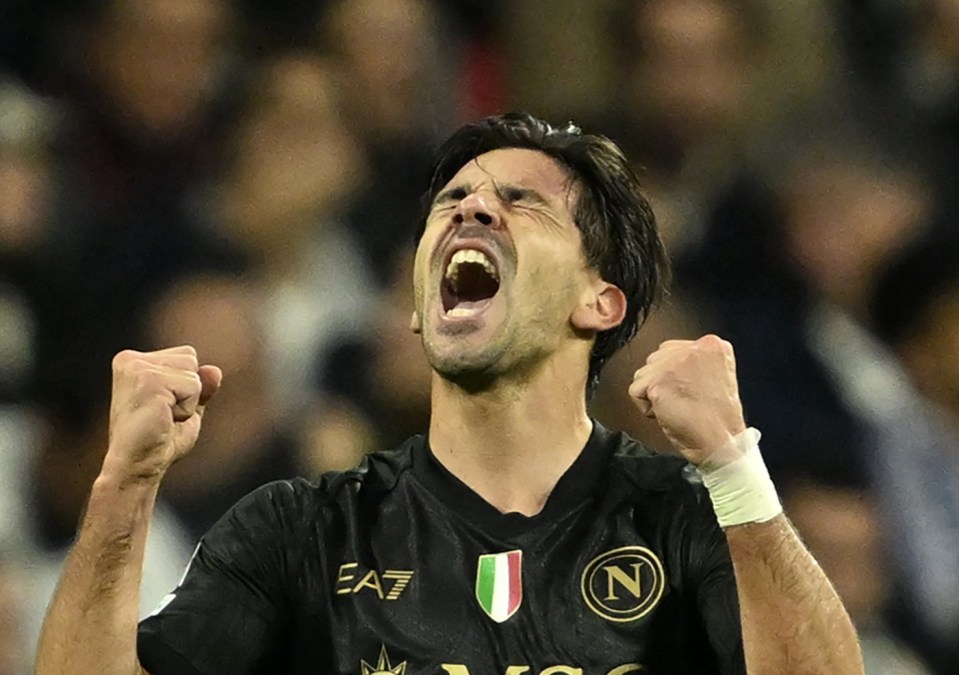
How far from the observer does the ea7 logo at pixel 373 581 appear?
1943 mm

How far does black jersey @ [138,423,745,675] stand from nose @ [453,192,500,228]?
1.26 ft

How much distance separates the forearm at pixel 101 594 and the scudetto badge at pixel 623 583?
1.92 feet

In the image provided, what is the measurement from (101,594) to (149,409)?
0.75 ft

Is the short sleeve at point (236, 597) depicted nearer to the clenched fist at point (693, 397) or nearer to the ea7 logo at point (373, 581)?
the ea7 logo at point (373, 581)

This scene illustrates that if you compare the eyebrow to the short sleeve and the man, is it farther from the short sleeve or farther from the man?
the short sleeve

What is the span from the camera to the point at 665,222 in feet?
10.0

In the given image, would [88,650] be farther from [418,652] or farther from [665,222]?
[665,222]

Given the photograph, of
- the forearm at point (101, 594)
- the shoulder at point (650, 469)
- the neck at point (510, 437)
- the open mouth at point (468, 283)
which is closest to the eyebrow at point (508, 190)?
the open mouth at point (468, 283)

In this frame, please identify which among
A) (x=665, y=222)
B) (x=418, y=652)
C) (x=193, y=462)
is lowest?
(x=418, y=652)

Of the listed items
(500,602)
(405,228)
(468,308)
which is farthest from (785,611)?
(405,228)

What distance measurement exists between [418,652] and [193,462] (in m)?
1.06

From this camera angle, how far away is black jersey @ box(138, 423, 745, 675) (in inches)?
73.5

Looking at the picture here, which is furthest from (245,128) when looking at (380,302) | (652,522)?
(652,522)

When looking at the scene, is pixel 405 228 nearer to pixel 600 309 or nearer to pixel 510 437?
pixel 600 309
